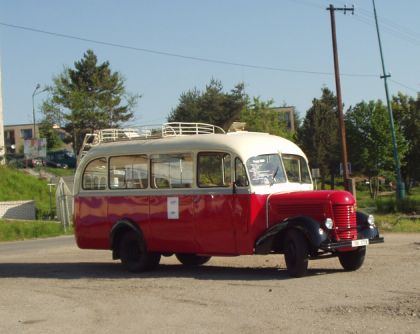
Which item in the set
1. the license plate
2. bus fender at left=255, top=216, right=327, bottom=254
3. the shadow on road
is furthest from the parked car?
the license plate

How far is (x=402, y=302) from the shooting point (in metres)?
8.90

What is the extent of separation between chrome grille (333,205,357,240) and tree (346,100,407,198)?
47.1m

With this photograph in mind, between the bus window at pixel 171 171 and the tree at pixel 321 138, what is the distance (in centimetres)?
5171

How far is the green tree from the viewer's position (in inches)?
2488

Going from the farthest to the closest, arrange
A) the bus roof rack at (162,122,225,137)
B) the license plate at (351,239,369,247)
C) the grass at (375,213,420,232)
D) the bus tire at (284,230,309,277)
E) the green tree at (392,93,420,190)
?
1. the green tree at (392,93,420,190)
2. the grass at (375,213,420,232)
3. the bus roof rack at (162,122,225,137)
4. the license plate at (351,239,369,247)
5. the bus tire at (284,230,309,277)

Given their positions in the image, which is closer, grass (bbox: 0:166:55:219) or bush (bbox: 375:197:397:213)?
bush (bbox: 375:197:397:213)

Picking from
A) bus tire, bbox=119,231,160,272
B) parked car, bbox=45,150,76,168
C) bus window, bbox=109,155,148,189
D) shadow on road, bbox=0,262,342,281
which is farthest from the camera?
parked car, bbox=45,150,76,168

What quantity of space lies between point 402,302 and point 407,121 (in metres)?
58.6

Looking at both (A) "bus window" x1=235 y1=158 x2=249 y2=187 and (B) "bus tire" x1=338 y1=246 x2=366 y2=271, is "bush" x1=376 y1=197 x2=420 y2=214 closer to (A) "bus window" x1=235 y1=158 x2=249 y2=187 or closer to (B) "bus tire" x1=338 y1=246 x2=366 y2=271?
(B) "bus tire" x1=338 y1=246 x2=366 y2=271

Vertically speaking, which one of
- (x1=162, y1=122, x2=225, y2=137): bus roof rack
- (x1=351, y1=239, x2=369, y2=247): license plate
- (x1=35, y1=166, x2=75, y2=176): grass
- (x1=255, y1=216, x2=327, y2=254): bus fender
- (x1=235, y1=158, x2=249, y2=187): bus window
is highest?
(x1=35, y1=166, x2=75, y2=176): grass

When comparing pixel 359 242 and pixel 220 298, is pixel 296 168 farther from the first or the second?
pixel 220 298

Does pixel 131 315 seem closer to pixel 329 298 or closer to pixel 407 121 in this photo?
pixel 329 298

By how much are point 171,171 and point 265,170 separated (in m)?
1.86

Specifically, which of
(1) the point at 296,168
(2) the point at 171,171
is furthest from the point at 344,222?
(2) the point at 171,171
